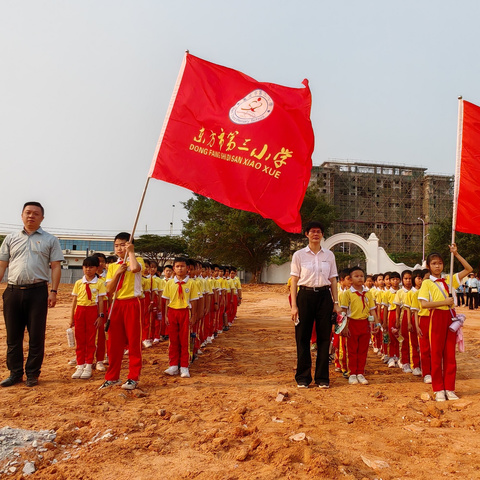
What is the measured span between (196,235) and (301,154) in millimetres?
26397

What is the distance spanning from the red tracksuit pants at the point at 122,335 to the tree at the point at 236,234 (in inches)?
978

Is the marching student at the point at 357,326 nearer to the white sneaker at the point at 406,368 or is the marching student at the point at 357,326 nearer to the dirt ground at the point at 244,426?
the dirt ground at the point at 244,426

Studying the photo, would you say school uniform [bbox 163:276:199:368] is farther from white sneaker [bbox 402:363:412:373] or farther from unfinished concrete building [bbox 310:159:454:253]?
unfinished concrete building [bbox 310:159:454:253]

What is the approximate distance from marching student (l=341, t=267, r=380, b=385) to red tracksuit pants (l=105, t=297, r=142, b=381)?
260 cm

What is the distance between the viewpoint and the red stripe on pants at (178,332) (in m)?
5.55

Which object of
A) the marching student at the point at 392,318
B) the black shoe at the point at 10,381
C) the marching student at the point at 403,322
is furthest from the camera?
the marching student at the point at 392,318

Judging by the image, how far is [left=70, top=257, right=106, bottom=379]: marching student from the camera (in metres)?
5.47

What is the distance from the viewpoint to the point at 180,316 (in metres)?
5.61

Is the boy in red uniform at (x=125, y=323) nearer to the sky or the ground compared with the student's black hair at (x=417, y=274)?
nearer to the ground

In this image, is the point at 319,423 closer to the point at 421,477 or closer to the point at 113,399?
the point at 421,477

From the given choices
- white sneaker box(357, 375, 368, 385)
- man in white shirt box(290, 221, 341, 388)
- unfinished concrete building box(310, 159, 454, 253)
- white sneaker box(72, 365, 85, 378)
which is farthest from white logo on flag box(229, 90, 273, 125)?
unfinished concrete building box(310, 159, 454, 253)

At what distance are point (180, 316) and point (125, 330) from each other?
98 cm

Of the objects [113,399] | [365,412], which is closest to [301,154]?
[365,412]

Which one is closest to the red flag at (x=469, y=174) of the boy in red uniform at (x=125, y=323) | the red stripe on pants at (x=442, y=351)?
the red stripe on pants at (x=442, y=351)
